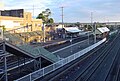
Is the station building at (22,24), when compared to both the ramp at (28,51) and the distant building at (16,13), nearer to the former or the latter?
the distant building at (16,13)

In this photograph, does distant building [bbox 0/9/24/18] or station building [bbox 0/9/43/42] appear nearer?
station building [bbox 0/9/43/42]

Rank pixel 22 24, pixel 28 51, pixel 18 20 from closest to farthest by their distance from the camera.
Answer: pixel 28 51 < pixel 18 20 < pixel 22 24

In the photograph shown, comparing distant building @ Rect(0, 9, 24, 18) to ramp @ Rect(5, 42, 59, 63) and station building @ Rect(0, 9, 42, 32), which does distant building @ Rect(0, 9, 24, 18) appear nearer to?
station building @ Rect(0, 9, 42, 32)

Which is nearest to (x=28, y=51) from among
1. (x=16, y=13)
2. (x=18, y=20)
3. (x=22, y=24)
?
(x=18, y=20)

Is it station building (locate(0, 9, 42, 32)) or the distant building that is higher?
the distant building

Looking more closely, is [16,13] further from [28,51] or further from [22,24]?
[28,51]

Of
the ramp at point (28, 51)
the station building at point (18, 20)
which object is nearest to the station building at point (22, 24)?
the station building at point (18, 20)

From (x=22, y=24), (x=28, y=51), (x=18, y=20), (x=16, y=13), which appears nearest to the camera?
(x=28, y=51)

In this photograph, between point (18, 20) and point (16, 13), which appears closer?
point (18, 20)

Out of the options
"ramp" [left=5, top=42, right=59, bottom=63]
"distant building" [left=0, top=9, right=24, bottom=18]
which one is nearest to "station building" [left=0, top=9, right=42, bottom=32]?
"distant building" [left=0, top=9, right=24, bottom=18]

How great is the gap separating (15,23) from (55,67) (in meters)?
41.8

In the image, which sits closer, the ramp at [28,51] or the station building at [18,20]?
the ramp at [28,51]

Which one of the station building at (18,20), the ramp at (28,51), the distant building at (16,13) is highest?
the distant building at (16,13)

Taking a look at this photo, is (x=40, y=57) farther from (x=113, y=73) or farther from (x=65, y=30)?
(x=65, y=30)
